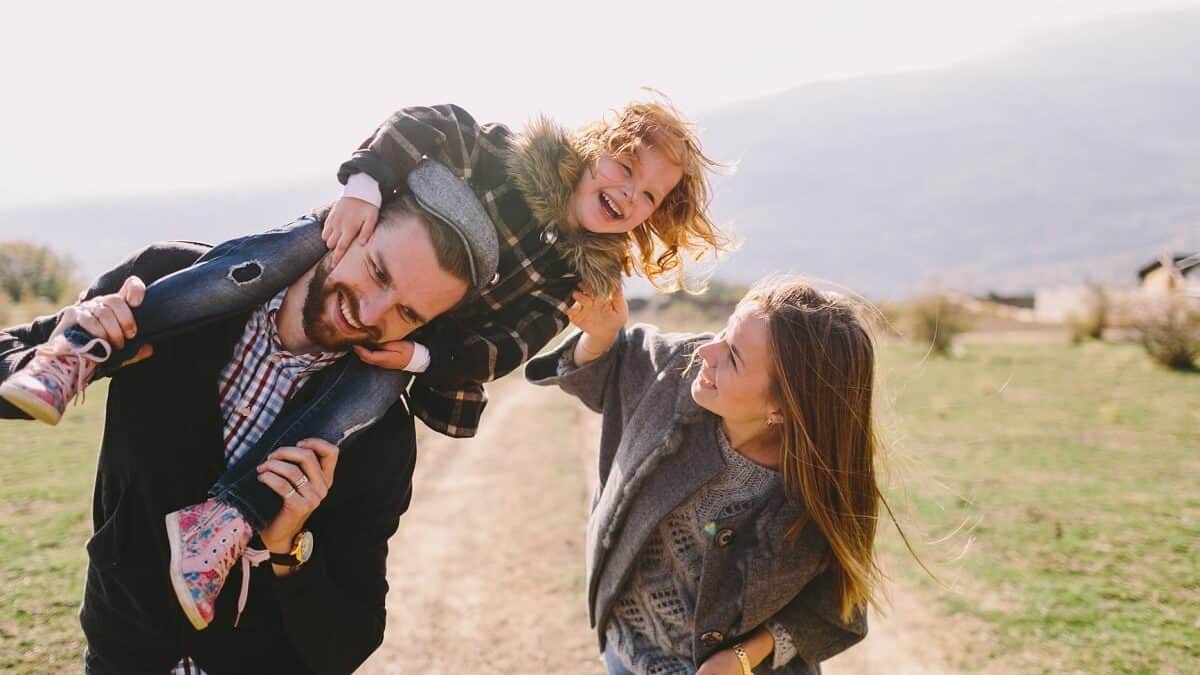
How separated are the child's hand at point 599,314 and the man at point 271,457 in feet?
1.76

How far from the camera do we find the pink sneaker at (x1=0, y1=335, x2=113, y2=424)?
1.58 meters

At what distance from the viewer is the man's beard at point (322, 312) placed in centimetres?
200

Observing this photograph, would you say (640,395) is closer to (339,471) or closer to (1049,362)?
(339,471)

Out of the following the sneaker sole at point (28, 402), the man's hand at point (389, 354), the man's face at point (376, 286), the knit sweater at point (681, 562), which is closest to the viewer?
the sneaker sole at point (28, 402)

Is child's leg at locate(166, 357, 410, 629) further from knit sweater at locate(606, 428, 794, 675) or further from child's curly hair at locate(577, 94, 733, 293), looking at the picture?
child's curly hair at locate(577, 94, 733, 293)

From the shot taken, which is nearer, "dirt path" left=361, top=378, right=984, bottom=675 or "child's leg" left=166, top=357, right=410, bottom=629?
"child's leg" left=166, top=357, right=410, bottom=629

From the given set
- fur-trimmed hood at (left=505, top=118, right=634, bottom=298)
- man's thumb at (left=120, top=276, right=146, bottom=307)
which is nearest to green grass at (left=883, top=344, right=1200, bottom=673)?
fur-trimmed hood at (left=505, top=118, right=634, bottom=298)

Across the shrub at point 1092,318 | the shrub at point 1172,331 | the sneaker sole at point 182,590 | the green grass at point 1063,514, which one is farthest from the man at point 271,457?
the shrub at point 1092,318

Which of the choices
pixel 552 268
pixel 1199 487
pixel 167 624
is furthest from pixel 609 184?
pixel 1199 487

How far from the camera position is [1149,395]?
13672 mm

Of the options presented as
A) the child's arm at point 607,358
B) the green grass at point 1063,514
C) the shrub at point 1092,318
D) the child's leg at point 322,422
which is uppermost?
the child's leg at point 322,422

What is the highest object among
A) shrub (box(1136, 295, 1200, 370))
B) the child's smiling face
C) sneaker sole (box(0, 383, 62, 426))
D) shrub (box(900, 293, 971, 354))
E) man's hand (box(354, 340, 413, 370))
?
sneaker sole (box(0, 383, 62, 426))

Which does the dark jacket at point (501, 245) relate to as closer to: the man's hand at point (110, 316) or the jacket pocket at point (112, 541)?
the man's hand at point (110, 316)

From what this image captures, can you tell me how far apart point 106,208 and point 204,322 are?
193m
